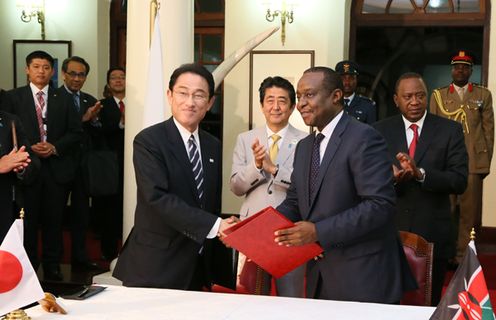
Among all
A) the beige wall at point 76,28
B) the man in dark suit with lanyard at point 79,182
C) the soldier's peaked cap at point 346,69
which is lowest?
the man in dark suit with lanyard at point 79,182

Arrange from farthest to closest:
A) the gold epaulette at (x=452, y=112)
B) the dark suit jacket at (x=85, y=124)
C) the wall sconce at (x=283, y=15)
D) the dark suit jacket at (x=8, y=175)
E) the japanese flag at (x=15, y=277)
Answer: the wall sconce at (x=283, y=15) → the gold epaulette at (x=452, y=112) → the dark suit jacket at (x=85, y=124) → the dark suit jacket at (x=8, y=175) → the japanese flag at (x=15, y=277)

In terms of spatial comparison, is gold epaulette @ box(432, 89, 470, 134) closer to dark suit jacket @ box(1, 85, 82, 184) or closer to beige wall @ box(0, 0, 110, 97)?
dark suit jacket @ box(1, 85, 82, 184)

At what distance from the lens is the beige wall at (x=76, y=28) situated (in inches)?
341

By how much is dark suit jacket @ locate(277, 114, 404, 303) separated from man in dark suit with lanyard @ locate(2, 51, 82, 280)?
10.6 feet

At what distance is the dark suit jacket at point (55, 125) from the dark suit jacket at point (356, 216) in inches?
128

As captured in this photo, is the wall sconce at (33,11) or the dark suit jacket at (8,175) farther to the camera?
the wall sconce at (33,11)

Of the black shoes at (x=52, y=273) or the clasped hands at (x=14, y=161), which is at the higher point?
the clasped hands at (x=14, y=161)

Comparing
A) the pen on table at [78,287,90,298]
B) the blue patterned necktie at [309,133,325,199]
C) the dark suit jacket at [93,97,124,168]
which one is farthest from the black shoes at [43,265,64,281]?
the blue patterned necktie at [309,133,325,199]

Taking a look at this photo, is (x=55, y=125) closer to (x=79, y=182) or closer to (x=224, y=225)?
(x=79, y=182)

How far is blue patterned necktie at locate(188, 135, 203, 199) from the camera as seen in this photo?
10.4 feet

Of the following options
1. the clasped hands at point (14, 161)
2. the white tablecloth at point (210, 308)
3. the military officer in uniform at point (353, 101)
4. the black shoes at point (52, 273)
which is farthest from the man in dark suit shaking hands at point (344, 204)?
the black shoes at point (52, 273)

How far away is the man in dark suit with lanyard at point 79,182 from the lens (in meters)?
6.26

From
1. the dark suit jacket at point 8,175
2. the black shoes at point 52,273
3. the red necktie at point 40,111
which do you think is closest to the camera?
the dark suit jacket at point 8,175

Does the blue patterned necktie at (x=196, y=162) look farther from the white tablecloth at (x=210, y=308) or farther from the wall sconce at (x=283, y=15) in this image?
the wall sconce at (x=283, y=15)
